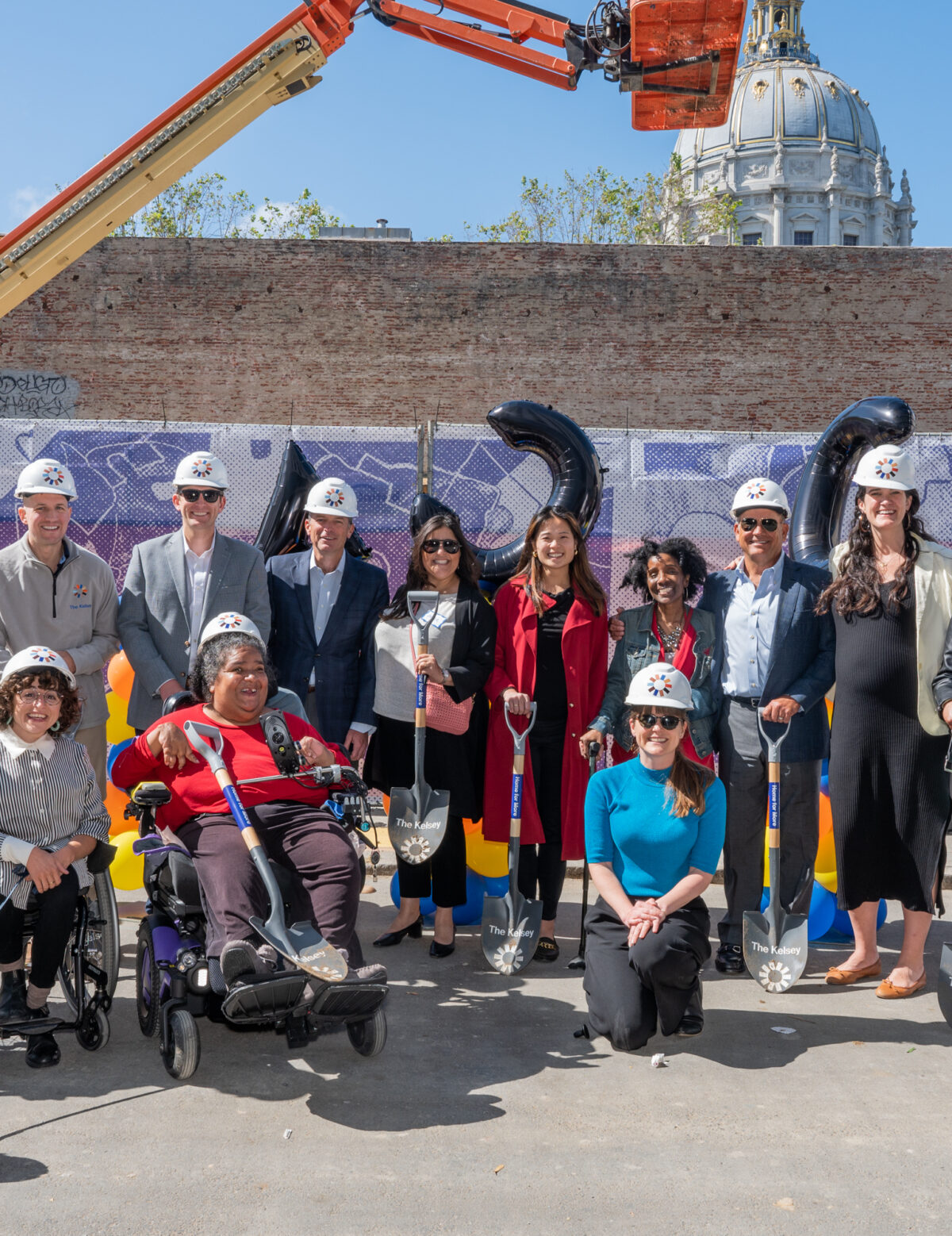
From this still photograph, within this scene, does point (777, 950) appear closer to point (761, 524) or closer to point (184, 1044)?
point (761, 524)

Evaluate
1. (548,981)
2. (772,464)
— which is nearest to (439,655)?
(548,981)

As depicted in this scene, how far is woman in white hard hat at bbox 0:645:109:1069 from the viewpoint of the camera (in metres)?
4.04

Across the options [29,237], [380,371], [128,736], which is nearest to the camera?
[128,736]

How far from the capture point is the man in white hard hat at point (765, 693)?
203 inches

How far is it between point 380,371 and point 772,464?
533 inches

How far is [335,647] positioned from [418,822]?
3.10ft

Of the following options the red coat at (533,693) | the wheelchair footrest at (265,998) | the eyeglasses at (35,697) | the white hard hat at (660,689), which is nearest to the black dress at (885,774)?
the white hard hat at (660,689)

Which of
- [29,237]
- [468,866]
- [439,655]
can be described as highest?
[29,237]

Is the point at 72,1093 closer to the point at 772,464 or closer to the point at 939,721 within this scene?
the point at 939,721

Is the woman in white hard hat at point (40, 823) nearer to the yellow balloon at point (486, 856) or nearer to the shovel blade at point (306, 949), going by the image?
the shovel blade at point (306, 949)

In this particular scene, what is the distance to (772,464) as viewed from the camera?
7934 millimetres

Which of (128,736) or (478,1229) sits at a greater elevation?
(128,736)

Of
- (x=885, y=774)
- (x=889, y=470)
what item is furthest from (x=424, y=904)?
(x=889, y=470)

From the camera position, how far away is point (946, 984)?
4.36 m
